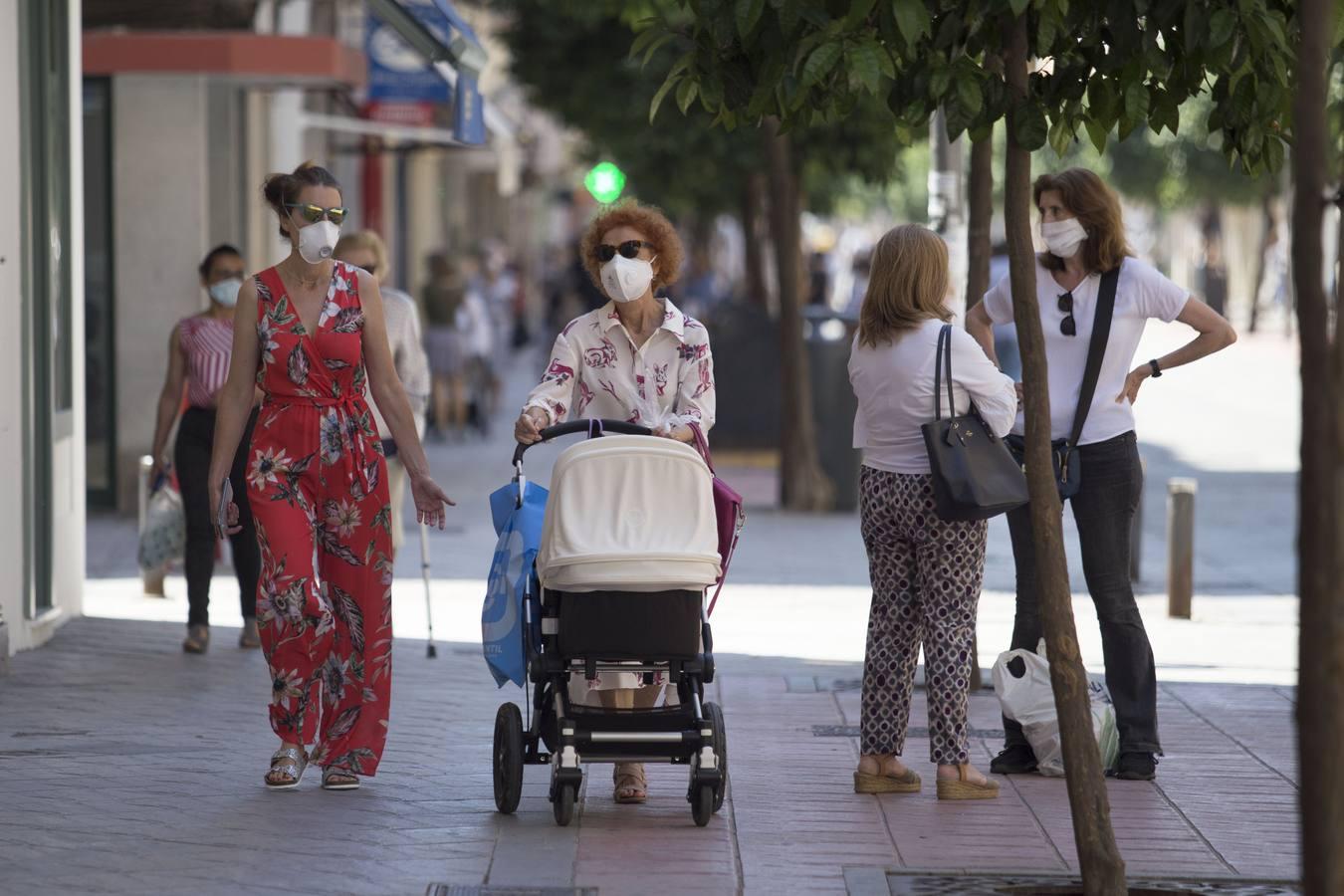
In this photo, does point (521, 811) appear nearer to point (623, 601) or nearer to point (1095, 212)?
point (623, 601)

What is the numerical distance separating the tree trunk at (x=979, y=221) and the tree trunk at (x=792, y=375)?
6.91 metres

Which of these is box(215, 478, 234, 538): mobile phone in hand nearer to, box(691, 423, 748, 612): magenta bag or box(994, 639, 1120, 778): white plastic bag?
box(691, 423, 748, 612): magenta bag

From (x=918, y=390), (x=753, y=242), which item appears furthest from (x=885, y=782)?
(x=753, y=242)

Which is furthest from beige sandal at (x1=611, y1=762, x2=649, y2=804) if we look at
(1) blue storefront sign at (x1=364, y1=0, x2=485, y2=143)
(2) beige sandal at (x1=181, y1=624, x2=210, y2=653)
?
(1) blue storefront sign at (x1=364, y1=0, x2=485, y2=143)

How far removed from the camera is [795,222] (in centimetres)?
1642

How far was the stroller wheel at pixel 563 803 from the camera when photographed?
242 inches

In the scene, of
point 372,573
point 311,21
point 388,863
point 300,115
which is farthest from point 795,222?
point 388,863

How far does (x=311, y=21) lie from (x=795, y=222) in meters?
6.81

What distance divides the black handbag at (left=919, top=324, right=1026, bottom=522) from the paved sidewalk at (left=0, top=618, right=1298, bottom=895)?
36.8 inches

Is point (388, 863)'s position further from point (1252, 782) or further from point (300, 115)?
point (300, 115)

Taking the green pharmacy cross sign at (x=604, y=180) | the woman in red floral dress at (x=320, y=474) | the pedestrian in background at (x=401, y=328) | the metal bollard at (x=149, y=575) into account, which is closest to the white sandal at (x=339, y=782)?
the woman in red floral dress at (x=320, y=474)

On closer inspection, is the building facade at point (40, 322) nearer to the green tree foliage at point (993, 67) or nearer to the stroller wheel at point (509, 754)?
the stroller wheel at point (509, 754)

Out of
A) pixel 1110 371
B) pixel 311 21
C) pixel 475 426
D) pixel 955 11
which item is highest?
pixel 311 21

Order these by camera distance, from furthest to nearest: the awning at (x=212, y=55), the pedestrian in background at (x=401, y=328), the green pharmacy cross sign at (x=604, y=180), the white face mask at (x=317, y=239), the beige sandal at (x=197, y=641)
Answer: the green pharmacy cross sign at (x=604, y=180) < the awning at (x=212, y=55) < the pedestrian in background at (x=401, y=328) < the beige sandal at (x=197, y=641) < the white face mask at (x=317, y=239)
